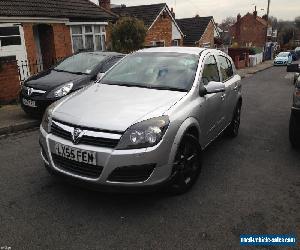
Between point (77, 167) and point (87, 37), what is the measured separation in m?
A: 15.6

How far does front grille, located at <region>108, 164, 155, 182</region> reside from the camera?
335 centimetres

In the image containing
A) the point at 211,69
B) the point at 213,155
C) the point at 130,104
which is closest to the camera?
the point at 130,104

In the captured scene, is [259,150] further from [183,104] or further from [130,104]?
[130,104]

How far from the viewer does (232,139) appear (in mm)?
6445

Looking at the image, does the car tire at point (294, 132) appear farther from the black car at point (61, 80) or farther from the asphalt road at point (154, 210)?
the black car at point (61, 80)

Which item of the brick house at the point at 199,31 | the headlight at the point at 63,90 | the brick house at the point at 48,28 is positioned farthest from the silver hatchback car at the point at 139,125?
the brick house at the point at 199,31

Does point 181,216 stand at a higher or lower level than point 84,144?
→ lower

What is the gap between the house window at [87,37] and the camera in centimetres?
1728

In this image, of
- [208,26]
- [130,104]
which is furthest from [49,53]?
[208,26]

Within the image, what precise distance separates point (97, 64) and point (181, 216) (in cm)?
563

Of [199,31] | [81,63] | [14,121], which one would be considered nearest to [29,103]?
[14,121]

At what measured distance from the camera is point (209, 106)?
15.2 ft

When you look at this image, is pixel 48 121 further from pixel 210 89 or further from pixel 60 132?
pixel 210 89

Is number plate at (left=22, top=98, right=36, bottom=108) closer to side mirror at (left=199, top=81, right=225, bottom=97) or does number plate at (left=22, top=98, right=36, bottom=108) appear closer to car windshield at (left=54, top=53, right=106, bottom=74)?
car windshield at (left=54, top=53, right=106, bottom=74)
